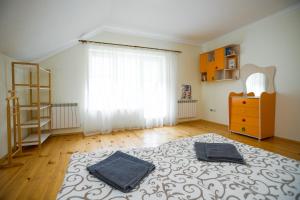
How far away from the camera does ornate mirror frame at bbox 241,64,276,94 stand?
3.00 meters

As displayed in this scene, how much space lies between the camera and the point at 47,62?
3.06 m

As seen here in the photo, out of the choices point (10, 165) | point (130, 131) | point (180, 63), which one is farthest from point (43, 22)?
point (180, 63)

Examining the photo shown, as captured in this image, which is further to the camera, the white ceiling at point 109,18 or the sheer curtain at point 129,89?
the sheer curtain at point 129,89

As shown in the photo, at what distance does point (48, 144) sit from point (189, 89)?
3684mm

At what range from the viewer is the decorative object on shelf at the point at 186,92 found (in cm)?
437

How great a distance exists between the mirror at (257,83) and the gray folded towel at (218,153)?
78.2 inches

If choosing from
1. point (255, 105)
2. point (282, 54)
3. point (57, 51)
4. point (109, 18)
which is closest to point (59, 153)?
point (57, 51)

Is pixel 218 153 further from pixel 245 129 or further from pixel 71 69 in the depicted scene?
pixel 71 69

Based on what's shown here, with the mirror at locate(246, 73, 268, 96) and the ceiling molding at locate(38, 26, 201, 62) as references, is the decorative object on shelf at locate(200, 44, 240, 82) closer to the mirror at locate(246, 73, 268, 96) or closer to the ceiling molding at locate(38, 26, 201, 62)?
the mirror at locate(246, 73, 268, 96)

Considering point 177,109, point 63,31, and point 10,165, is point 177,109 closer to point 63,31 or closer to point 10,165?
point 63,31

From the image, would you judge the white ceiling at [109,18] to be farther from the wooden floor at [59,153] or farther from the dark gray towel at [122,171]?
the dark gray towel at [122,171]

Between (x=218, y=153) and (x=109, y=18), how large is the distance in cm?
310

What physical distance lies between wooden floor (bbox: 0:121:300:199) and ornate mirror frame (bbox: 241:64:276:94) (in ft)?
A: 3.49

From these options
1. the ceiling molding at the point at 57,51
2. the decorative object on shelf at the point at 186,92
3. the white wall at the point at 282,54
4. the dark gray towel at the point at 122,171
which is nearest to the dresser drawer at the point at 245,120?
the white wall at the point at 282,54
